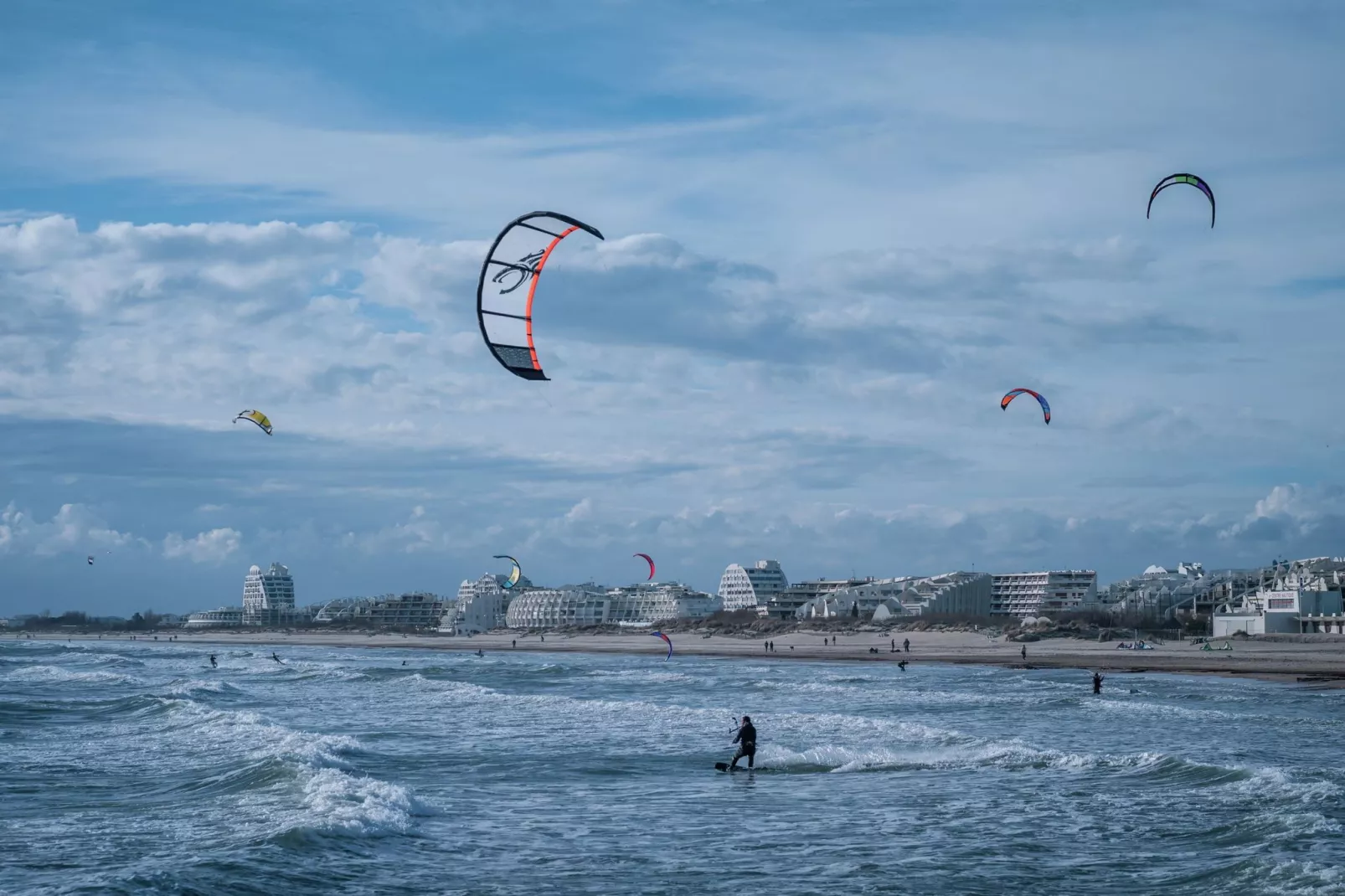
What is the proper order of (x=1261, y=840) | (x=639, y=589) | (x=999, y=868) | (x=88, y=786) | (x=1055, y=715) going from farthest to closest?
(x=639, y=589)
(x=1055, y=715)
(x=88, y=786)
(x=1261, y=840)
(x=999, y=868)

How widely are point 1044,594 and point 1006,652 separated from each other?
4898cm

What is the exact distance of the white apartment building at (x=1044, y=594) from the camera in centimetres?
10862

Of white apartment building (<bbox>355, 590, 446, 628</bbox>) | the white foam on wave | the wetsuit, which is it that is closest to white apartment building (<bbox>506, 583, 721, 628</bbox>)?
white apartment building (<bbox>355, 590, 446, 628</bbox>)

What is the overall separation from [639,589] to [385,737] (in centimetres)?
12640

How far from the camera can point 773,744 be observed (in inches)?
869

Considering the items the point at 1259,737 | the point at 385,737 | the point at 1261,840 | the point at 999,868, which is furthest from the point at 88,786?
the point at 1259,737

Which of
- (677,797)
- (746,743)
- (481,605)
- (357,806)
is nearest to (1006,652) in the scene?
(746,743)

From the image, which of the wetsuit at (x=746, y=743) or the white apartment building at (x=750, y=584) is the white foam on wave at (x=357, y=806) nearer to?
the wetsuit at (x=746, y=743)

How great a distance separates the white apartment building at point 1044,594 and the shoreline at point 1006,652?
23.5m

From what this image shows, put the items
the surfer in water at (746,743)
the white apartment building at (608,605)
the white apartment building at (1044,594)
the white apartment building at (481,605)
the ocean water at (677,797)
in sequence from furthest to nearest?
the white apartment building at (481,605) < the white apartment building at (608,605) < the white apartment building at (1044,594) < the surfer in water at (746,743) < the ocean water at (677,797)

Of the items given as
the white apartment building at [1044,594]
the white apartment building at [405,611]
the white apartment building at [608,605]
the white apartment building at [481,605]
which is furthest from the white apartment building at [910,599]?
the white apartment building at [405,611]

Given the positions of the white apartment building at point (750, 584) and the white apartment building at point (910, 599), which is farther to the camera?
the white apartment building at point (750, 584)

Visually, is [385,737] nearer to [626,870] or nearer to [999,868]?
[626,870]

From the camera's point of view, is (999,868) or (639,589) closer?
(999,868)
